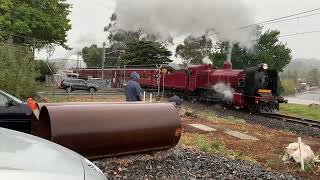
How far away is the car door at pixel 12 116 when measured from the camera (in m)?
9.67

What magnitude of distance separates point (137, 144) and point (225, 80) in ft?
68.7

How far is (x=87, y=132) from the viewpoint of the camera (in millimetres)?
6562

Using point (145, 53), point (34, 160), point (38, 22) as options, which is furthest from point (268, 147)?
point (145, 53)

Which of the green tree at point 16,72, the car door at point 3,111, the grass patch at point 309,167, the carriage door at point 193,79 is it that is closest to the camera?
the grass patch at point 309,167

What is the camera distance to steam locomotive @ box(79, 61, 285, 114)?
25.3 metres

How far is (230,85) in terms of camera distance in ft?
89.8

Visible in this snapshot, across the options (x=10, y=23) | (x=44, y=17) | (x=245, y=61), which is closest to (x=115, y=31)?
(x=245, y=61)

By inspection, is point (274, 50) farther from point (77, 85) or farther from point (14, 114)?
point (14, 114)

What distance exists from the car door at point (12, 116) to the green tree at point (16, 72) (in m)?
11.8

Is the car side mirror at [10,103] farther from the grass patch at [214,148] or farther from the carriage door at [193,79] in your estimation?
the carriage door at [193,79]

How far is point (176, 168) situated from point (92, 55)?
94.2m

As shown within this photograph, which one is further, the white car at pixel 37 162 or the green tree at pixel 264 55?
the green tree at pixel 264 55

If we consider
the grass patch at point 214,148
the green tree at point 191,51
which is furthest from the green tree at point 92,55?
the grass patch at point 214,148

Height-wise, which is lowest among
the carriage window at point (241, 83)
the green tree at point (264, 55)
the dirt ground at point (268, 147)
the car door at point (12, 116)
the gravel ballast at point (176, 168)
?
the dirt ground at point (268, 147)
